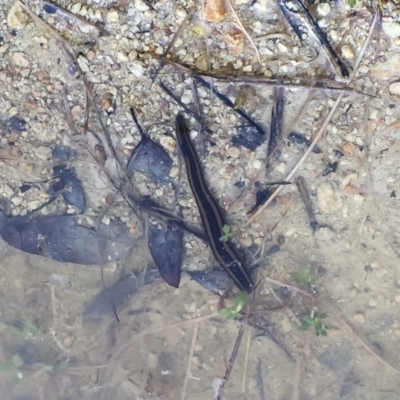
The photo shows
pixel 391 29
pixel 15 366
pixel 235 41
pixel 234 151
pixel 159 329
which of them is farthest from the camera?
pixel 15 366

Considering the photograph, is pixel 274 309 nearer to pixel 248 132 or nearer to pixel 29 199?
pixel 248 132

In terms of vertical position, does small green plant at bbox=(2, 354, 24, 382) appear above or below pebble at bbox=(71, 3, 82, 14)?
below

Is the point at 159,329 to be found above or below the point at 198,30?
below

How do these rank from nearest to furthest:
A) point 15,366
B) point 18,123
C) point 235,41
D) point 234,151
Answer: point 235,41 < point 234,151 < point 18,123 < point 15,366

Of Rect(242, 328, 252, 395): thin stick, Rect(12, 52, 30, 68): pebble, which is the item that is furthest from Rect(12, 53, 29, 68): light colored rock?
Rect(242, 328, 252, 395): thin stick

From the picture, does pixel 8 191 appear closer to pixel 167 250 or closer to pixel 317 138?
pixel 167 250

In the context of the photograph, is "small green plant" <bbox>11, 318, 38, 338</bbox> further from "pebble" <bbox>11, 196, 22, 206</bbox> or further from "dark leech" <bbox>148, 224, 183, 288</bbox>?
"dark leech" <bbox>148, 224, 183, 288</bbox>

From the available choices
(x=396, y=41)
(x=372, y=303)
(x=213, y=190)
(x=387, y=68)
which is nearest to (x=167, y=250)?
(x=213, y=190)
